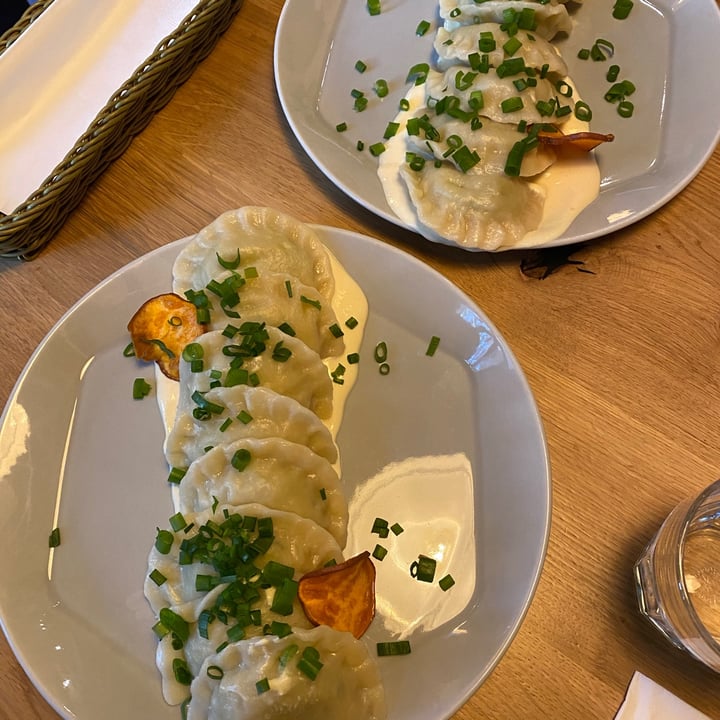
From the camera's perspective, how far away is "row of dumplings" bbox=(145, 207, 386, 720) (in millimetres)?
1267

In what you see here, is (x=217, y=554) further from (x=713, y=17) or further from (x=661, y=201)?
(x=713, y=17)

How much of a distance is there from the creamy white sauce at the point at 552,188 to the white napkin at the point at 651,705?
3.61ft

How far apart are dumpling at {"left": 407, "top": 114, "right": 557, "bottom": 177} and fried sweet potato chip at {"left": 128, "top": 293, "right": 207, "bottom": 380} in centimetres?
86

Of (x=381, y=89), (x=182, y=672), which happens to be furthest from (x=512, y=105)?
(x=182, y=672)

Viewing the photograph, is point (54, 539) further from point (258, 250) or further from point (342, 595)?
point (258, 250)

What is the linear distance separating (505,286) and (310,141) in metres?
0.72

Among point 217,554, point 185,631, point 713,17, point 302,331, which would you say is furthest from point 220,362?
point 713,17

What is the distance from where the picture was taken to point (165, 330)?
166cm

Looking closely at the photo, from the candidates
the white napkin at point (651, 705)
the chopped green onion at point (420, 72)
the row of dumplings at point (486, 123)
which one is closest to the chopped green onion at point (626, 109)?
the row of dumplings at point (486, 123)

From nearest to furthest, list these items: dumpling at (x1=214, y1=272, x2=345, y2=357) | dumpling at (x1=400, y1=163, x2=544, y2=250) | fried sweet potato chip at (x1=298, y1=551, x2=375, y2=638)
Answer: fried sweet potato chip at (x1=298, y1=551, x2=375, y2=638)
dumpling at (x1=214, y1=272, x2=345, y2=357)
dumpling at (x1=400, y1=163, x2=544, y2=250)

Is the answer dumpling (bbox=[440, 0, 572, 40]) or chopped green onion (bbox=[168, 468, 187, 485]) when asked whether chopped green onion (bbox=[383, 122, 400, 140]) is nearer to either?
dumpling (bbox=[440, 0, 572, 40])

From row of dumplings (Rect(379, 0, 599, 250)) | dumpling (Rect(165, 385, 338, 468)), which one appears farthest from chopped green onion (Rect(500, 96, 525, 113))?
dumpling (Rect(165, 385, 338, 468))

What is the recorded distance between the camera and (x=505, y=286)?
5.83 ft

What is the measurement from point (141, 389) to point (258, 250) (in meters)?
0.48
